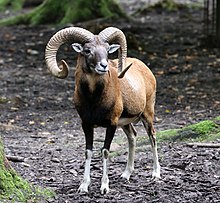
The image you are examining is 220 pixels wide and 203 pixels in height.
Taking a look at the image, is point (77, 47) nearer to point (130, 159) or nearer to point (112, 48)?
point (112, 48)

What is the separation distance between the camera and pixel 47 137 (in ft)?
40.0

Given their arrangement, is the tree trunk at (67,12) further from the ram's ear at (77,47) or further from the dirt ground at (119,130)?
the ram's ear at (77,47)

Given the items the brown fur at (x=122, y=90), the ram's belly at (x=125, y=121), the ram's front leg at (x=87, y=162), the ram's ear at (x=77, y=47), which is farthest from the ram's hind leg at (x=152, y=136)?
the ram's ear at (x=77, y=47)

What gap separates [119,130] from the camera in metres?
12.7

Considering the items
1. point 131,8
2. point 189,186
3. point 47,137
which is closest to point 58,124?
point 47,137

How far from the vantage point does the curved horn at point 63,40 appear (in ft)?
26.3

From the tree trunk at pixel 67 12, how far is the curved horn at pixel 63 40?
695 inches

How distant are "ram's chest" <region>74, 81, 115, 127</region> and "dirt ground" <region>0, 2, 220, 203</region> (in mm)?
844

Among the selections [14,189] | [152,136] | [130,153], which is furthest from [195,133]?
[14,189]

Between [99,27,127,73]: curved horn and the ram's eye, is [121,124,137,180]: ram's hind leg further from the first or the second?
the ram's eye

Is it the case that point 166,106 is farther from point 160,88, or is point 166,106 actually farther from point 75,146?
point 75,146

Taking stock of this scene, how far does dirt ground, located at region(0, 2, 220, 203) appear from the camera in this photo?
330 inches

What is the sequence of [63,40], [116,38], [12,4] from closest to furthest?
1. [63,40]
2. [116,38]
3. [12,4]

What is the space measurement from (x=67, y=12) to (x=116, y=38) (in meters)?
18.2
